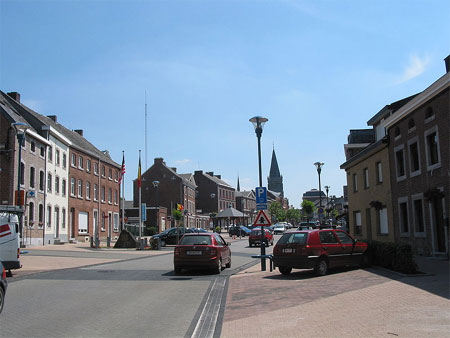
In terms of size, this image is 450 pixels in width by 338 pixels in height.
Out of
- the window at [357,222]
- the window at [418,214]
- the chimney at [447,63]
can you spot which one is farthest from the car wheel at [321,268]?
the window at [357,222]

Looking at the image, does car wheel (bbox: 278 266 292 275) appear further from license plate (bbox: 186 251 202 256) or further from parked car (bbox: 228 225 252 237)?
parked car (bbox: 228 225 252 237)

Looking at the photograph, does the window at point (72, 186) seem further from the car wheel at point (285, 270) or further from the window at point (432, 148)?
the window at point (432, 148)

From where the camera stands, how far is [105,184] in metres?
52.3

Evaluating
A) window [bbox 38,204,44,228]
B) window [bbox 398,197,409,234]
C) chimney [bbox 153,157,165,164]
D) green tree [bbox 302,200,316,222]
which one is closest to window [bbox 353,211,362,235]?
window [bbox 398,197,409,234]

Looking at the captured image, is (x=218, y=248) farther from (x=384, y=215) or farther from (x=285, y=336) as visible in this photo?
(x=384, y=215)

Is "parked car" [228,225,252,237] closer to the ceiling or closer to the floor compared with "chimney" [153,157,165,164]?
closer to the floor

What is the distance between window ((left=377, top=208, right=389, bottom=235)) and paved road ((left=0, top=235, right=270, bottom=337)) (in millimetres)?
12700

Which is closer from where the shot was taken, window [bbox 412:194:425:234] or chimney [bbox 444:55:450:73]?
window [bbox 412:194:425:234]

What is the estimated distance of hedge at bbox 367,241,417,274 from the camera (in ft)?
43.3

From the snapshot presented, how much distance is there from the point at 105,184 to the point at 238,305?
148 feet

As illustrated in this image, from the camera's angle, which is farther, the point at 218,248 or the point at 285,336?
the point at 218,248

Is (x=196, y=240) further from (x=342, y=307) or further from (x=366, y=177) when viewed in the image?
(x=366, y=177)

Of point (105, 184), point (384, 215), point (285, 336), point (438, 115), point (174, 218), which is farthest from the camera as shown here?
point (174, 218)

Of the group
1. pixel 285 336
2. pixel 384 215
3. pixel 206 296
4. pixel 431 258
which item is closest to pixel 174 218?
pixel 384 215
